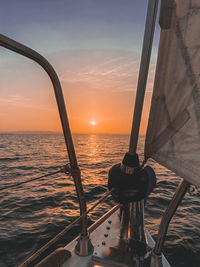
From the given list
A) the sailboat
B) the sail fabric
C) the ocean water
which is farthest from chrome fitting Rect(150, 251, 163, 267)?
the ocean water

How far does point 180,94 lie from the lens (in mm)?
1212

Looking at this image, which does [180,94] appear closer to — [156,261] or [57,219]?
[156,261]

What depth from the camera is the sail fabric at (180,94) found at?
3.62 feet

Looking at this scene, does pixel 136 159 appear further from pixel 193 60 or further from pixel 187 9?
pixel 187 9

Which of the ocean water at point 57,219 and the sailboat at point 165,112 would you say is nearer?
the sailboat at point 165,112

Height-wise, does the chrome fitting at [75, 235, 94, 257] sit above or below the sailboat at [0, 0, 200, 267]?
below

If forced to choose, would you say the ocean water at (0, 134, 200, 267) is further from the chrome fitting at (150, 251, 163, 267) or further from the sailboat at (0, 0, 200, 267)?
the sailboat at (0, 0, 200, 267)

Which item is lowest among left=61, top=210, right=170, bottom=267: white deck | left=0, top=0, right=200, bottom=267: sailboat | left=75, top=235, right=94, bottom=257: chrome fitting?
left=61, top=210, right=170, bottom=267: white deck

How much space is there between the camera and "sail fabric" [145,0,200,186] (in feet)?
3.62

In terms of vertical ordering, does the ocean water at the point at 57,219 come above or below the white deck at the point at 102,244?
below

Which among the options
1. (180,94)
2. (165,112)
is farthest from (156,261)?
(180,94)

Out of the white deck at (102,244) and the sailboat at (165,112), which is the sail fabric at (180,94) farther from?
the white deck at (102,244)

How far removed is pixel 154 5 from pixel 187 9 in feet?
0.72

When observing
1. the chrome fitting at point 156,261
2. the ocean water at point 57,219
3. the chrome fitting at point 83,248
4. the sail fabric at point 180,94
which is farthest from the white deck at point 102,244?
the ocean water at point 57,219
